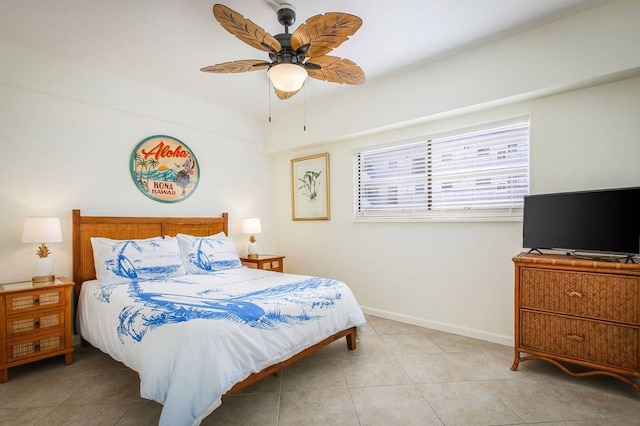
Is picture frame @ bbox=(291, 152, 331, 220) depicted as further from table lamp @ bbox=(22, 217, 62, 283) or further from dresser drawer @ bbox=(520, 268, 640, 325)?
table lamp @ bbox=(22, 217, 62, 283)

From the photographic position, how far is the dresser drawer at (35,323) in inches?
96.2

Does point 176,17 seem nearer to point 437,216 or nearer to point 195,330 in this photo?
point 195,330

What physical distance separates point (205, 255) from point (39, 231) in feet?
4.65

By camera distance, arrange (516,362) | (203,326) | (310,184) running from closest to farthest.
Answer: (203,326)
(516,362)
(310,184)

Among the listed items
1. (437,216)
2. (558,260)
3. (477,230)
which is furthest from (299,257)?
(558,260)

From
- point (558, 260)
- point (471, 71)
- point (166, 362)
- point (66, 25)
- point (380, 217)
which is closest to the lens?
point (166, 362)

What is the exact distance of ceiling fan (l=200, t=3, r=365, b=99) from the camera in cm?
184

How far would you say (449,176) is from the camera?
134 inches

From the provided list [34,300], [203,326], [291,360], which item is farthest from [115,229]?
[291,360]

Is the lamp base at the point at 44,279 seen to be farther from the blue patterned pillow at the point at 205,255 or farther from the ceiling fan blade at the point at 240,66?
the ceiling fan blade at the point at 240,66

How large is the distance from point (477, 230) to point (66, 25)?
156 inches

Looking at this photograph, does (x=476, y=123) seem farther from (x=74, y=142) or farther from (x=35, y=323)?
(x=35, y=323)

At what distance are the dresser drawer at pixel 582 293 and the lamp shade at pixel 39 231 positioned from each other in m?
3.86

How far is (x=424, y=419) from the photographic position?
1926mm
